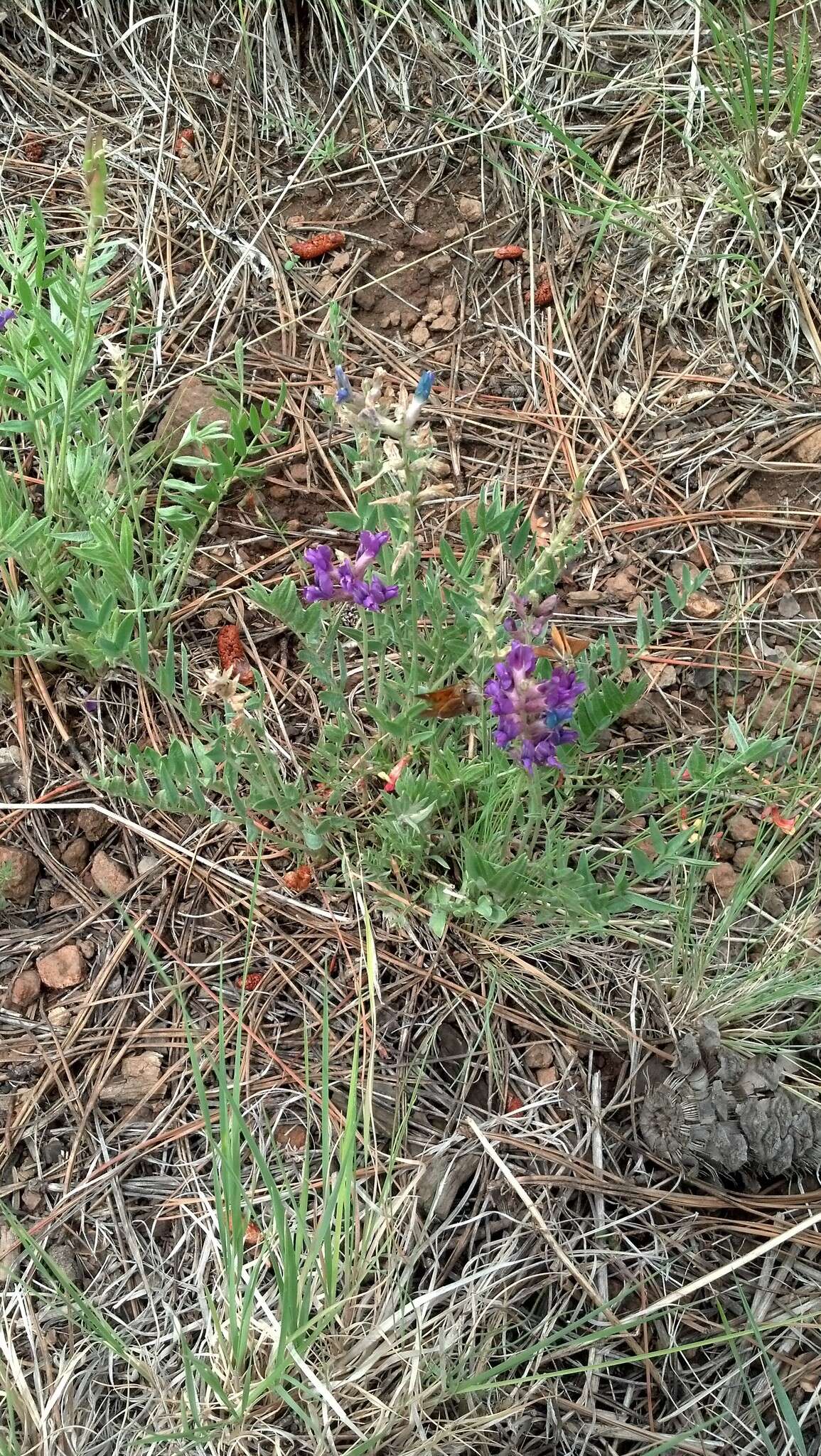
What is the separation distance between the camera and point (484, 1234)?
164 centimetres

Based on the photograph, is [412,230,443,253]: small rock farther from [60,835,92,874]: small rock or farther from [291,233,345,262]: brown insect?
[60,835,92,874]: small rock

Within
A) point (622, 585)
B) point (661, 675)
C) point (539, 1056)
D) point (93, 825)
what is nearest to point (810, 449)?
point (622, 585)

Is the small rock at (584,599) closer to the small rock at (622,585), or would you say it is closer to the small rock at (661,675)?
the small rock at (622,585)

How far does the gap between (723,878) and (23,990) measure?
130 centimetres

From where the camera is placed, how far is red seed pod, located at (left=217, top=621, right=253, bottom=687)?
2137 millimetres

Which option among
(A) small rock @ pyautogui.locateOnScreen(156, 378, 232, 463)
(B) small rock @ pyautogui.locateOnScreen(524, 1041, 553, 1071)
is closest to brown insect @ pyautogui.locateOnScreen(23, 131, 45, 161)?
(A) small rock @ pyautogui.locateOnScreen(156, 378, 232, 463)

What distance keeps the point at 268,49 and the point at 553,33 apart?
71cm

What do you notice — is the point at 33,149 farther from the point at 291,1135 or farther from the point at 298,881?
the point at 291,1135

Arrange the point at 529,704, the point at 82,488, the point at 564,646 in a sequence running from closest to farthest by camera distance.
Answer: the point at 529,704 → the point at 564,646 → the point at 82,488

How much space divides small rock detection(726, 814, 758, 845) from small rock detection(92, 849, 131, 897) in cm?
115

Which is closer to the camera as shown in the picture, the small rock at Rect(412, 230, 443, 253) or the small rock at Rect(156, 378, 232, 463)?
the small rock at Rect(156, 378, 232, 463)

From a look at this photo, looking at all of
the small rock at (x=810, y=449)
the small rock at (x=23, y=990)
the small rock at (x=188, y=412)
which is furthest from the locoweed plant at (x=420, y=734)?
Answer: the small rock at (x=810, y=449)

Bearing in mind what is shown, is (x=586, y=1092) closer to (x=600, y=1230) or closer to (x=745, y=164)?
(x=600, y=1230)

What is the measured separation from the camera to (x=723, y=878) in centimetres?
197
